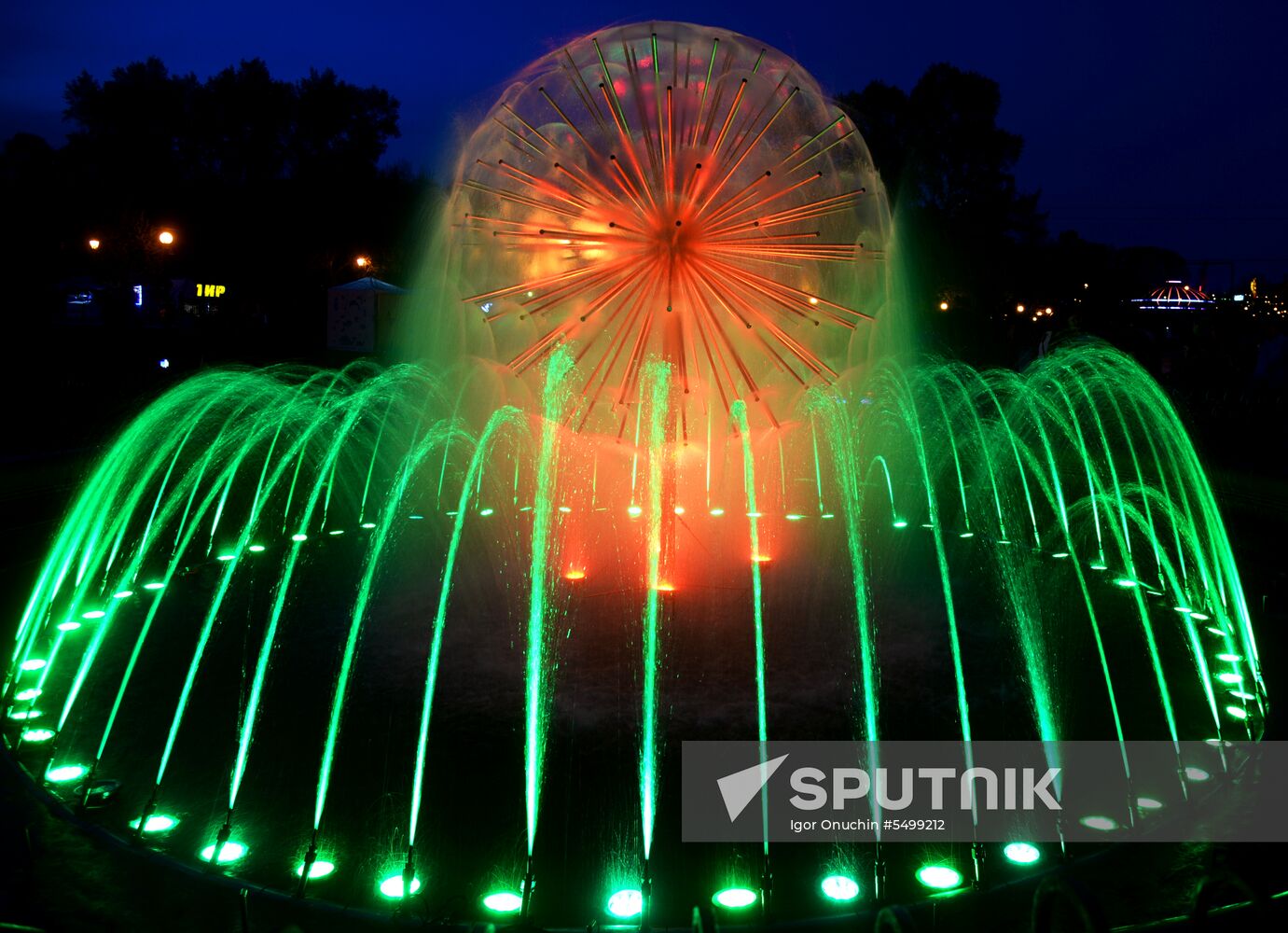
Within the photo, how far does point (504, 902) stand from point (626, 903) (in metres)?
0.77

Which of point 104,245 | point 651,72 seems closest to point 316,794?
point 651,72

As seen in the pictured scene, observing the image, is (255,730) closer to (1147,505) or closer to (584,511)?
(584,511)

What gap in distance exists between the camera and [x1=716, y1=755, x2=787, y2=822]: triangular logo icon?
24.2 feet

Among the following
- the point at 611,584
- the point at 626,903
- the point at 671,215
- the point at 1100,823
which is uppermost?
the point at 671,215

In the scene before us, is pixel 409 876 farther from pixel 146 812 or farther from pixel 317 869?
pixel 146 812

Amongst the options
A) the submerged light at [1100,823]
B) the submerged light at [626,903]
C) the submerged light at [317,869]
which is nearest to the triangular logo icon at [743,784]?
the submerged light at [626,903]

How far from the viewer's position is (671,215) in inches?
432

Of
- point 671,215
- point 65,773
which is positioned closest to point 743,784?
point 65,773

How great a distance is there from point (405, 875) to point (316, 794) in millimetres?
1539

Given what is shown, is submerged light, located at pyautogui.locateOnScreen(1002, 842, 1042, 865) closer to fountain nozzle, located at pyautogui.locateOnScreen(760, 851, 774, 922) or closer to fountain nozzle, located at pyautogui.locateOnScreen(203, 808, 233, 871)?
fountain nozzle, located at pyautogui.locateOnScreen(760, 851, 774, 922)

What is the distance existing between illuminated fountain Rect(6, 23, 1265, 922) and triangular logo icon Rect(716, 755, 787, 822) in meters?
0.47

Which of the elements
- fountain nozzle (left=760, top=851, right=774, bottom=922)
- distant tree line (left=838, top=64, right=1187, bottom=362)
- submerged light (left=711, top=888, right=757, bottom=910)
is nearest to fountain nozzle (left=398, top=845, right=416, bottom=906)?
submerged light (left=711, top=888, right=757, bottom=910)

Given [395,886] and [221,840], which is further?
[221,840]

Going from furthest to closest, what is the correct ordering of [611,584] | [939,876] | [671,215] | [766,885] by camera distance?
[611,584] < [671,215] < [939,876] < [766,885]
